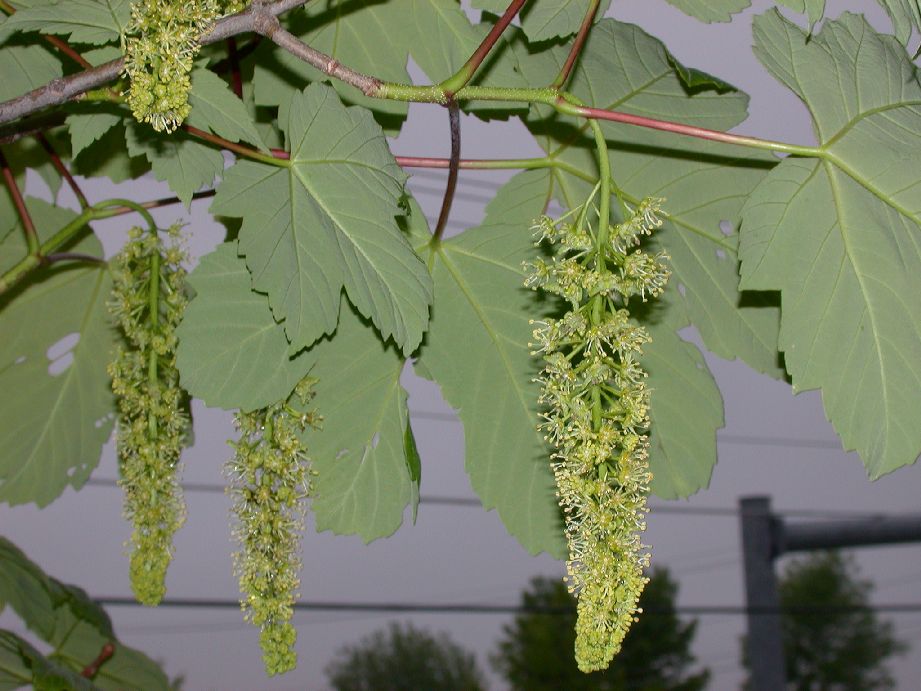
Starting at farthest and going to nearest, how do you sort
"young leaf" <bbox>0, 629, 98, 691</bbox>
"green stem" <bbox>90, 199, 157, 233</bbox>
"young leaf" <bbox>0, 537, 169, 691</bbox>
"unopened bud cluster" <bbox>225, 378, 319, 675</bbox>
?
1. "young leaf" <bbox>0, 537, 169, 691</bbox>
2. "young leaf" <bbox>0, 629, 98, 691</bbox>
3. "green stem" <bbox>90, 199, 157, 233</bbox>
4. "unopened bud cluster" <bbox>225, 378, 319, 675</bbox>

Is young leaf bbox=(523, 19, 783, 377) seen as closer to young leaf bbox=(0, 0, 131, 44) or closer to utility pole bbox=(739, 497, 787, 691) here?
young leaf bbox=(0, 0, 131, 44)

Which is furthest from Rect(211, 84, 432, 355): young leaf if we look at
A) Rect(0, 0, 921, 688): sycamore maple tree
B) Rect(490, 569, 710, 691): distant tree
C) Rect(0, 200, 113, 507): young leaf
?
Rect(490, 569, 710, 691): distant tree

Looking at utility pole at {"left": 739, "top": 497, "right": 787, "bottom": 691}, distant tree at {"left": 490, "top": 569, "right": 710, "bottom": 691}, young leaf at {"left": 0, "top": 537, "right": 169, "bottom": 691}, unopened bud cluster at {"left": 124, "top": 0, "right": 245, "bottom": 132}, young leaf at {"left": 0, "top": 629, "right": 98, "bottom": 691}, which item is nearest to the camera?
unopened bud cluster at {"left": 124, "top": 0, "right": 245, "bottom": 132}

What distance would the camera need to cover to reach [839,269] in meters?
0.57

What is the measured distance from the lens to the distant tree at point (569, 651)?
10.5m

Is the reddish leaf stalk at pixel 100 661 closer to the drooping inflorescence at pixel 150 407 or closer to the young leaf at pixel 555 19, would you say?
the drooping inflorescence at pixel 150 407

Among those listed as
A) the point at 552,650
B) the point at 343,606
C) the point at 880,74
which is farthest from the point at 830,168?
the point at 552,650

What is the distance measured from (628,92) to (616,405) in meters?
0.32

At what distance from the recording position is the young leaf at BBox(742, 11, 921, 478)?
1.81 ft

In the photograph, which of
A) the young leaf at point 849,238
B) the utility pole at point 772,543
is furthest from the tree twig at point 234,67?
the utility pole at point 772,543

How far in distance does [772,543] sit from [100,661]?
7.08 m

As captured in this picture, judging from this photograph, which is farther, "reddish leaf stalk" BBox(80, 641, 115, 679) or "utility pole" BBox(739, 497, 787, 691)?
"utility pole" BBox(739, 497, 787, 691)

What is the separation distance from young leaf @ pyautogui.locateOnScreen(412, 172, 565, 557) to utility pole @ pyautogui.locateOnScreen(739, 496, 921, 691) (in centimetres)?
687

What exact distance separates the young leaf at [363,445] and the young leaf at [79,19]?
254 mm
